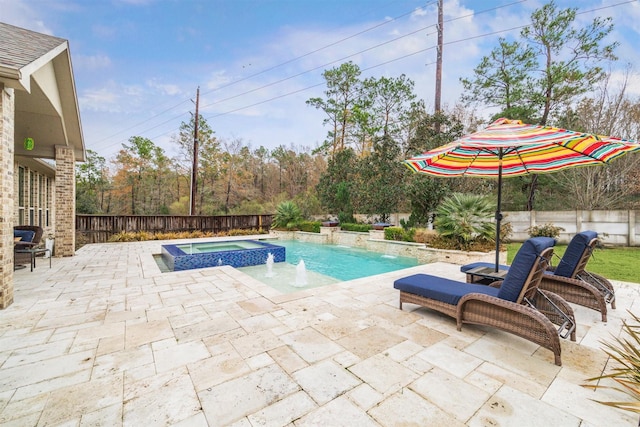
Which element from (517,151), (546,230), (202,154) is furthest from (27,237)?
(202,154)

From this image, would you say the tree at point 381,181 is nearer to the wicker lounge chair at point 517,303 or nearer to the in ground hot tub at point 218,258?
the in ground hot tub at point 218,258

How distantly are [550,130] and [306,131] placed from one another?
68.6ft

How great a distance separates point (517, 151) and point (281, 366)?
170 inches

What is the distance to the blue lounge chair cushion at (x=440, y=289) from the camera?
302 cm

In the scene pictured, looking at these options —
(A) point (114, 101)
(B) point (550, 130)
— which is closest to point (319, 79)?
(A) point (114, 101)

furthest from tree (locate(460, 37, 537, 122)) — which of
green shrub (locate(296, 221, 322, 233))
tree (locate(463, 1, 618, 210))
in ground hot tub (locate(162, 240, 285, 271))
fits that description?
in ground hot tub (locate(162, 240, 285, 271))

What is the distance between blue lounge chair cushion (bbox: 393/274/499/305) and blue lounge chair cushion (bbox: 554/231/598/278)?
44.3 inches

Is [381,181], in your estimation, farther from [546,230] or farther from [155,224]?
[155,224]

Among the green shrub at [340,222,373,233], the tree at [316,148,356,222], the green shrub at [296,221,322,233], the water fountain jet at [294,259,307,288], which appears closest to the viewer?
the water fountain jet at [294,259,307,288]

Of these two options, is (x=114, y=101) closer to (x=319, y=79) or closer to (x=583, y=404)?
(x=319, y=79)

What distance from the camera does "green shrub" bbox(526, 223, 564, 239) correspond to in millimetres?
9641

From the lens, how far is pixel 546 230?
9.69 metres

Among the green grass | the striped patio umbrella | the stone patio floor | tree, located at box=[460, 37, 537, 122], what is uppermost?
tree, located at box=[460, 37, 537, 122]

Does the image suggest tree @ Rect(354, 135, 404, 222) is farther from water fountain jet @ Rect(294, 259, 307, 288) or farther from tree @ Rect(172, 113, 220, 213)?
tree @ Rect(172, 113, 220, 213)
